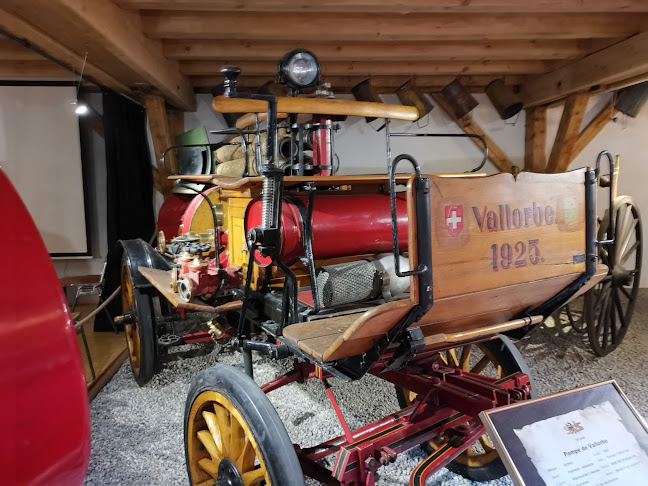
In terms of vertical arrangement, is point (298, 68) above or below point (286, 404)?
above

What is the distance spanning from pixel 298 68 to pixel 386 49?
2.24 metres

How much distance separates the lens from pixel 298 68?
2.25m

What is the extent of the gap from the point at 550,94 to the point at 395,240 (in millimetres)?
4500

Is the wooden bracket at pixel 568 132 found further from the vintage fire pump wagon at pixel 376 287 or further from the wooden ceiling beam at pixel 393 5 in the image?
the vintage fire pump wagon at pixel 376 287

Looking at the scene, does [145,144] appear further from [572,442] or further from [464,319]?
[572,442]

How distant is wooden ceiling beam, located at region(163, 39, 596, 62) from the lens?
402cm

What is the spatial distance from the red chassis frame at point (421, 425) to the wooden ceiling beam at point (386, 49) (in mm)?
3110

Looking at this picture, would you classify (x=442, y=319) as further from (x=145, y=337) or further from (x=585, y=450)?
(x=145, y=337)

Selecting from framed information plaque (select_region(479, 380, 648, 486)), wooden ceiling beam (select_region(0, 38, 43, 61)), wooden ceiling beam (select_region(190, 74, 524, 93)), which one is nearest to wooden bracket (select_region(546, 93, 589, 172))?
wooden ceiling beam (select_region(190, 74, 524, 93))

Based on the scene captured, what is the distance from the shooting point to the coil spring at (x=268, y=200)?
1.73 metres

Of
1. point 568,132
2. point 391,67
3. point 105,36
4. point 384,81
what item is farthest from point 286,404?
point 568,132

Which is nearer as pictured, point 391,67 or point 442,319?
point 442,319

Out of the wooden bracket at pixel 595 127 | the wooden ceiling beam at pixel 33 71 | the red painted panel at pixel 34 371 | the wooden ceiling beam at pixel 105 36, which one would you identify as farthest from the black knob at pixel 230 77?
the wooden bracket at pixel 595 127

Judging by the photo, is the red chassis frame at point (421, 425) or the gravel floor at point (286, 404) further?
the gravel floor at point (286, 404)
